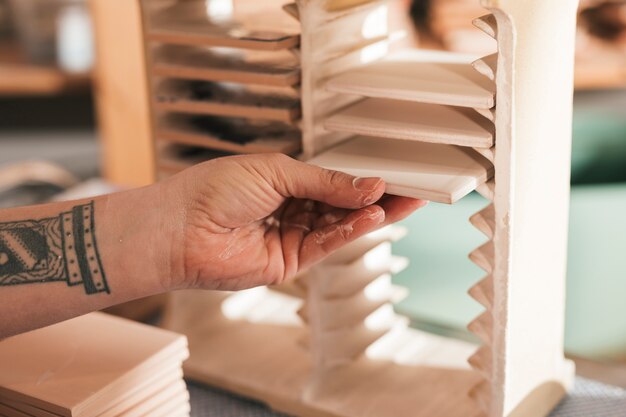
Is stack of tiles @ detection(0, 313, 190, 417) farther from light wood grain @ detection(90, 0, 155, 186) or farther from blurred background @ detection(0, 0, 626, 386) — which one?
light wood grain @ detection(90, 0, 155, 186)

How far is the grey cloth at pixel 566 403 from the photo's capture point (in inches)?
52.6

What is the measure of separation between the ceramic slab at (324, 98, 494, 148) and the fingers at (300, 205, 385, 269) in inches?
4.3

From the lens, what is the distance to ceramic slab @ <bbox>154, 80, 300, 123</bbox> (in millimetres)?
1281

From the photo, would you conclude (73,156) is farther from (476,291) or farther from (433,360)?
(476,291)

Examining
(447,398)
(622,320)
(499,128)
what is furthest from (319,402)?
(622,320)

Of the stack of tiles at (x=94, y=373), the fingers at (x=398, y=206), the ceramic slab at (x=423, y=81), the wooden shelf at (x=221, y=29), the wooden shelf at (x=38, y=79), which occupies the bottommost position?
the stack of tiles at (x=94, y=373)

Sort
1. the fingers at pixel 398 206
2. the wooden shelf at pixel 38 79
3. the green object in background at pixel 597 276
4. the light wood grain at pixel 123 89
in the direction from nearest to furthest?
the fingers at pixel 398 206
the green object in background at pixel 597 276
the light wood grain at pixel 123 89
the wooden shelf at pixel 38 79

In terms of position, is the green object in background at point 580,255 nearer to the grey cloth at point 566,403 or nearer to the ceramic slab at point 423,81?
the grey cloth at point 566,403

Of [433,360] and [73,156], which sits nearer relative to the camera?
[433,360]

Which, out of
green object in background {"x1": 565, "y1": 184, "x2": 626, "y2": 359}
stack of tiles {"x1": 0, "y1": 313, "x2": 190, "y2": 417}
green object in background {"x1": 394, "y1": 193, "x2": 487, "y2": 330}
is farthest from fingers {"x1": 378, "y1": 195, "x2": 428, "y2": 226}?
green object in background {"x1": 565, "y1": 184, "x2": 626, "y2": 359}

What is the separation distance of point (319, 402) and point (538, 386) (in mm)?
335

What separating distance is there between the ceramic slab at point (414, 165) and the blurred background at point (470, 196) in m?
0.48

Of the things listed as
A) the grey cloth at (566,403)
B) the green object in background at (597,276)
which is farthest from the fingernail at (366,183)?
the green object in background at (597,276)

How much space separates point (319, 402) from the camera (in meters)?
1.34
